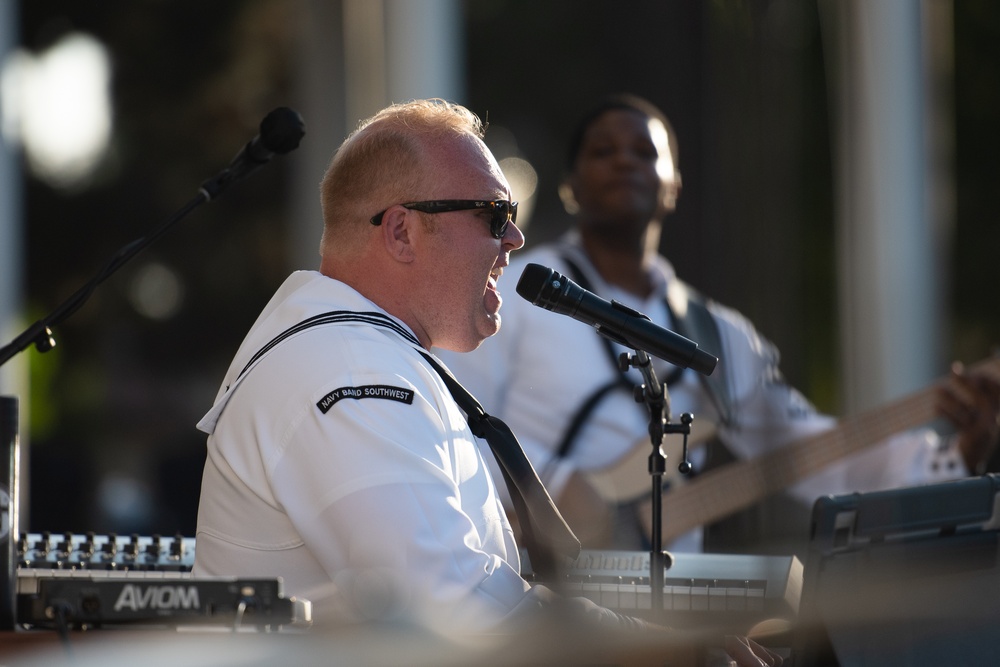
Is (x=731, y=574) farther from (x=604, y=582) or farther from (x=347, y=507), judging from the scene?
(x=347, y=507)

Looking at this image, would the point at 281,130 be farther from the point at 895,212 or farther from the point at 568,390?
the point at 895,212

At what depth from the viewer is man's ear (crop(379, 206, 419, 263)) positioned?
2.69 m

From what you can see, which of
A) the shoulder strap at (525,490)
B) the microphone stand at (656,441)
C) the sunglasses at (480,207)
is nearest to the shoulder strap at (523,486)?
the shoulder strap at (525,490)

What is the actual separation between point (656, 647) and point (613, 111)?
3198 mm

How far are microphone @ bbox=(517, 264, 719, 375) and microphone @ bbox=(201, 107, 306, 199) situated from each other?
602mm

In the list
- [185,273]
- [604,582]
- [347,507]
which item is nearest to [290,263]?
[185,273]

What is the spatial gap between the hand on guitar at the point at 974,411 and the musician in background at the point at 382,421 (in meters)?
2.10

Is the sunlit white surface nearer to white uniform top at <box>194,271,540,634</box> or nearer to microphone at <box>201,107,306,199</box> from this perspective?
microphone at <box>201,107,306,199</box>

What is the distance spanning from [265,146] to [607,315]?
2.63ft

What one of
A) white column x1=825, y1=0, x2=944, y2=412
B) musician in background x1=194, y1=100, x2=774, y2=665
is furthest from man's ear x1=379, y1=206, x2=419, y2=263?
white column x1=825, y1=0, x2=944, y2=412

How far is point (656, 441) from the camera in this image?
274cm

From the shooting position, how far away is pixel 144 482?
6082mm

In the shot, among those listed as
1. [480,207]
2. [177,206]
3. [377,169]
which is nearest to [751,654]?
[480,207]

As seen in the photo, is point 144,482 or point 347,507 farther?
point 144,482
